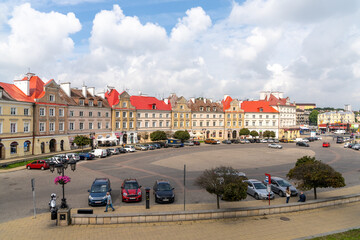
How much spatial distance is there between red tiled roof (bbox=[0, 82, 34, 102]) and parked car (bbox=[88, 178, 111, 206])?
3214 centimetres

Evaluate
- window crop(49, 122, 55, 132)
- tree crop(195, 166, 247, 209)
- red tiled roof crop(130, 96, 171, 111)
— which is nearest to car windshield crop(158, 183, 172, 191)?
tree crop(195, 166, 247, 209)

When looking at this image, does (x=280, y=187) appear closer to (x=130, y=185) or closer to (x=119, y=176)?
(x=130, y=185)

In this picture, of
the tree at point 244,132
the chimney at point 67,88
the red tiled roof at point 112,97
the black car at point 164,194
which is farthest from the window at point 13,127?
the tree at point 244,132

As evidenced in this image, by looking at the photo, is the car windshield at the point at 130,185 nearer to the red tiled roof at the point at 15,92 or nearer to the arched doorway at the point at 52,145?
the red tiled roof at the point at 15,92

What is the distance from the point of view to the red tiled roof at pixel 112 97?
2600 inches

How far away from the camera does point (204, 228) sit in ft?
52.8

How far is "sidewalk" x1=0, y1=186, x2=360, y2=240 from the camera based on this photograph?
14938 mm

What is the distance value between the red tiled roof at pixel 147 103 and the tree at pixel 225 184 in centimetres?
5519

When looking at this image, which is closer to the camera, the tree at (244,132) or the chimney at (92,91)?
the chimney at (92,91)

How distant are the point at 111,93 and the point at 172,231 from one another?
190 ft

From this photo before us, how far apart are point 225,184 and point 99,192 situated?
34.5 feet

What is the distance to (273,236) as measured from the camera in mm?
15125

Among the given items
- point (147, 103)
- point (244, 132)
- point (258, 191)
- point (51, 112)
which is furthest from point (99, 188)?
point (244, 132)

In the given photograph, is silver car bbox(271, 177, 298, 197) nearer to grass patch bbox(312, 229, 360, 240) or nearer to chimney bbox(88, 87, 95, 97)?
grass patch bbox(312, 229, 360, 240)
